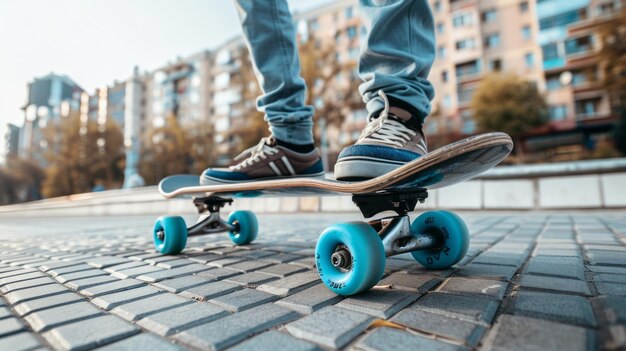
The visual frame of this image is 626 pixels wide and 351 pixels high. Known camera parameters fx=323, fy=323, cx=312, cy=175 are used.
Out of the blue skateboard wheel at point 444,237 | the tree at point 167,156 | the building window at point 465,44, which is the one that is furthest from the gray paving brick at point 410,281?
the building window at point 465,44

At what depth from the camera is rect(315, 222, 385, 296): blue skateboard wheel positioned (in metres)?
0.99

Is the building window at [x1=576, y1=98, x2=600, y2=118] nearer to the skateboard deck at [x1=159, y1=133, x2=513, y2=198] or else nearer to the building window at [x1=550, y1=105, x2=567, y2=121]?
the building window at [x1=550, y1=105, x2=567, y2=121]

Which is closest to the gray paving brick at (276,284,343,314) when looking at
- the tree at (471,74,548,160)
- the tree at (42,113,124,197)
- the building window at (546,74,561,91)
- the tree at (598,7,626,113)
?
the tree at (598,7,626,113)

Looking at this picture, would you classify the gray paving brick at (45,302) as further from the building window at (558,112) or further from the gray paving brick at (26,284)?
the building window at (558,112)

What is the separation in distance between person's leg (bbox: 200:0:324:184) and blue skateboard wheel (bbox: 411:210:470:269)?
2.02 ft

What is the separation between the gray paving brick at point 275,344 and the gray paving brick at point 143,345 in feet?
0.46

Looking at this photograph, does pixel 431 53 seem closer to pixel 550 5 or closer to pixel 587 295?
pixel 587 295

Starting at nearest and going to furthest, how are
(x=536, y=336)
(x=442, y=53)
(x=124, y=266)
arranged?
(x=536, y=336) < (x=124, y=266) < (x=442, y=53)

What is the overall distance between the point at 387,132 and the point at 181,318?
0.94 meters

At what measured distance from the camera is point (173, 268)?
61.4 inches

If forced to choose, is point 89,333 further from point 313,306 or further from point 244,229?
point 244,229

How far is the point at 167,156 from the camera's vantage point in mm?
24984

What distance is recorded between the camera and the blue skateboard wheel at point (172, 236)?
1936 millimetres

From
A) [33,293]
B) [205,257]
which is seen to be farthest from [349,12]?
[33,293]
